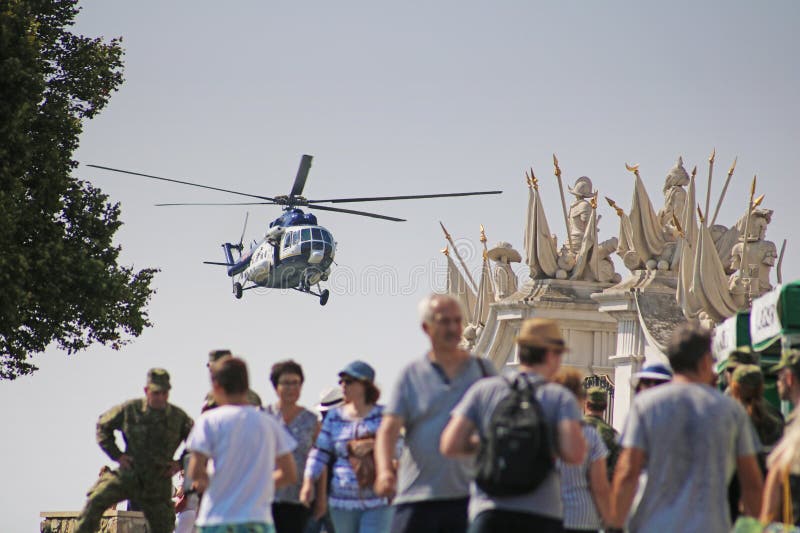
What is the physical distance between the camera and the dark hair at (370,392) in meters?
11.2

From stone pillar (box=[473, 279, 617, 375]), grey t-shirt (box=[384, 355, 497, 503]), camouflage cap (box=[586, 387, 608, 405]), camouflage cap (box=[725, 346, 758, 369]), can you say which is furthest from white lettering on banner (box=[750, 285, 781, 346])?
stone pillar (box=[473, 279, 617, 375])

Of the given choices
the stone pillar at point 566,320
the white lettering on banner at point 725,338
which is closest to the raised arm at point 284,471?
the white lettering on banner at point 725,338

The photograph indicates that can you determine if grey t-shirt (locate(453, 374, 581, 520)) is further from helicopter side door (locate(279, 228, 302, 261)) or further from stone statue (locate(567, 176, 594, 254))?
helicopter side door (locate(279, 228, 302, 261))

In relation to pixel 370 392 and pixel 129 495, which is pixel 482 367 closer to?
pixel 370 392

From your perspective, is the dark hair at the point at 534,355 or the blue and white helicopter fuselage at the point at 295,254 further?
the blue and white helicopter fuselage at the point at 295,254

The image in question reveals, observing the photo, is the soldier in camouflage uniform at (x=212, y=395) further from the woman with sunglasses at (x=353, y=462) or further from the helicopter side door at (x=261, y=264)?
the helicopter side door at (x=261, y=264)

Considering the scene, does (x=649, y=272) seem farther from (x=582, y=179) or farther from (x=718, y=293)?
(x=582, y=179)

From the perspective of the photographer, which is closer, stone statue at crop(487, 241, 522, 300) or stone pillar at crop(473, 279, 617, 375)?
stone pillar at crop(473, 279, 617, 375)

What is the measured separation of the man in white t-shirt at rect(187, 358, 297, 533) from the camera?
880cm

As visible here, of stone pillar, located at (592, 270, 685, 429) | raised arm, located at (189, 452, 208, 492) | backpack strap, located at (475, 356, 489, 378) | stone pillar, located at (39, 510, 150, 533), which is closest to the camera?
backpack strap, located at (475, 356, 489, 378)

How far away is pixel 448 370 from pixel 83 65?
889 inches

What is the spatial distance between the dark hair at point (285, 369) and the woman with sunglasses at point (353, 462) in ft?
1.29

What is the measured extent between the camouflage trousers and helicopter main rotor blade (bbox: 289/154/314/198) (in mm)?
50280

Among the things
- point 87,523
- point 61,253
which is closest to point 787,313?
point 87,523
